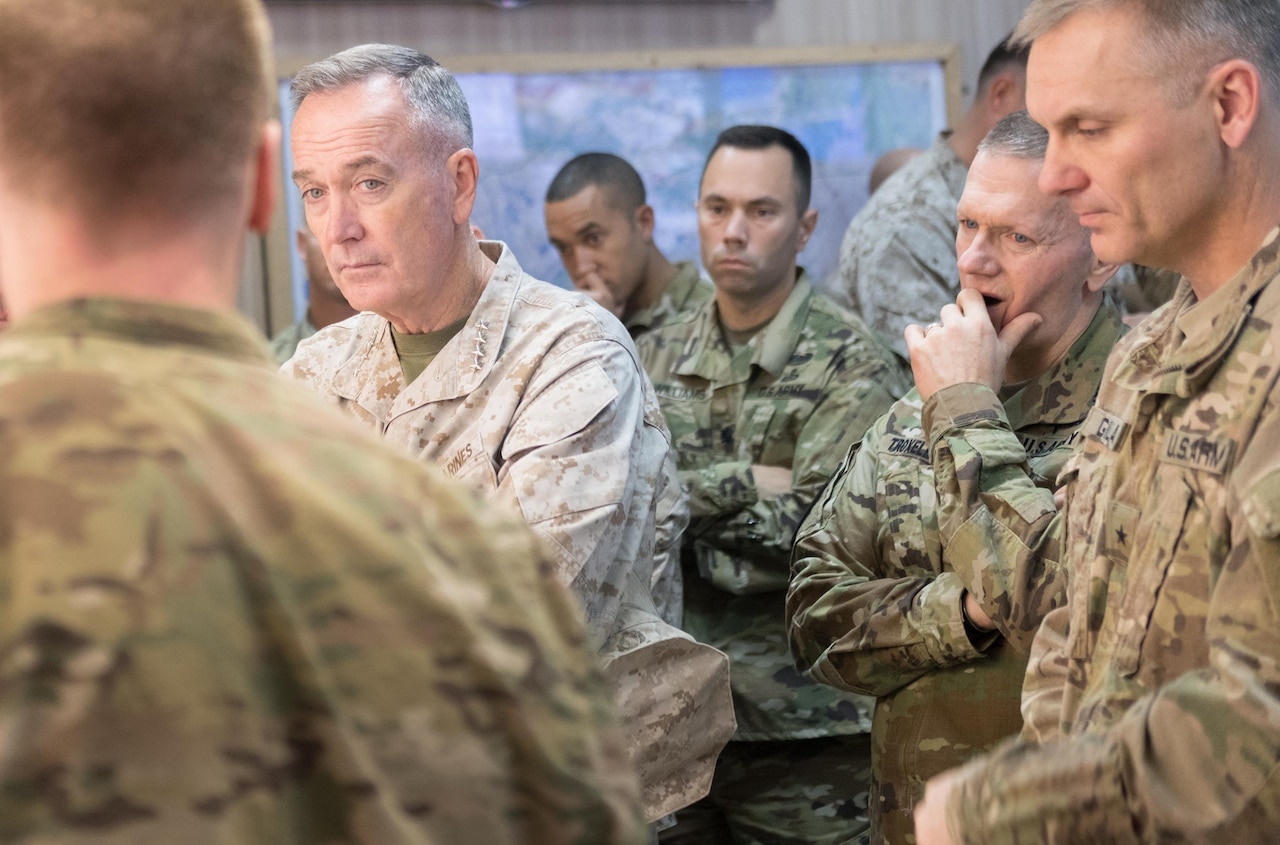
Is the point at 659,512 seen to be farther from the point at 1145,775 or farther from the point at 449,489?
the point at 449,489

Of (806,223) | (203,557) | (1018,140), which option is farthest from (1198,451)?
(806,223)

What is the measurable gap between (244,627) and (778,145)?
299 centimetres

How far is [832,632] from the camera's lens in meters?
2.26

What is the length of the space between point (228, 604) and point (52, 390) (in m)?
0.17

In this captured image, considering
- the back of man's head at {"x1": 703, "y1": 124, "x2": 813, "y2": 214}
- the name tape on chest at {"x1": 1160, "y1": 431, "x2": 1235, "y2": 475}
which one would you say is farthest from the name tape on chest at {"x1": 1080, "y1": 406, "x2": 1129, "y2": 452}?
the back of man's head at {"x1": 703, "y1": 124, "x2": 813, "y2": 214}

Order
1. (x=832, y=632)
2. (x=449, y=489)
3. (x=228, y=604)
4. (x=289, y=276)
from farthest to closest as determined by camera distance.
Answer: (x=289, y=276) < (x=832, y=632) < (x=449, y=489) < (x=228, y=604)

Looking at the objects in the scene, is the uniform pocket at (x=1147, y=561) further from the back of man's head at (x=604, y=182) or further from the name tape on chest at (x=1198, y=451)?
the back of man's head at (x=604, y=182)

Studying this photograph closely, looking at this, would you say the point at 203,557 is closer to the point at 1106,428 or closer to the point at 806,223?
the point at 1106,428

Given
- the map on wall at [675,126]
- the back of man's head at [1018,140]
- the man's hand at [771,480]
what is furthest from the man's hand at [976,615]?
the map on wall at [675,126]

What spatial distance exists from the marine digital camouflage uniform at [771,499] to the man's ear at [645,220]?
96cm

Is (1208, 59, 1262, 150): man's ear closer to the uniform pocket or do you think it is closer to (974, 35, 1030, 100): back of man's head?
the uniform pocket

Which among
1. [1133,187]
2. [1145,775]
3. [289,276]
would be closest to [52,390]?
[1145,775]

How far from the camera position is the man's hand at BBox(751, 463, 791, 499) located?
292 centimetres

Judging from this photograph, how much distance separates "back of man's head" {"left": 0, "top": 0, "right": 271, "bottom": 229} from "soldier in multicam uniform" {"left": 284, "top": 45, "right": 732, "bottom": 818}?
109 centimetres
